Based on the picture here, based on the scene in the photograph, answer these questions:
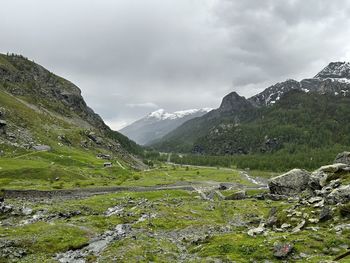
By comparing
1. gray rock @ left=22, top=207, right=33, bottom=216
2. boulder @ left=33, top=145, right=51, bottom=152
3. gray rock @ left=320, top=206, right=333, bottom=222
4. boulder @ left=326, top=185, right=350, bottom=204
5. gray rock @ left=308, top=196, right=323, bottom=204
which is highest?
boulder @ left=33, top=145, right=51, bottom=152

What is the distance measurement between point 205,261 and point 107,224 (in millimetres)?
29128

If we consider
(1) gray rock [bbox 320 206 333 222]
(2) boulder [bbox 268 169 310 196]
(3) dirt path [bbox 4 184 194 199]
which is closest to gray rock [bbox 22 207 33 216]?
(3) dirt path [bbox 4 184 194 199]

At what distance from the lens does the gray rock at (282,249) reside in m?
44.4

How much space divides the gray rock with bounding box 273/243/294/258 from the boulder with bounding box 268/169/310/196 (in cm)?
5533

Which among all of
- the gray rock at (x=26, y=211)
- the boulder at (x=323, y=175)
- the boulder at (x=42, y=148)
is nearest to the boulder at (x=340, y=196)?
the boulder at (x=323, y=175)

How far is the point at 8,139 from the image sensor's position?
188 m

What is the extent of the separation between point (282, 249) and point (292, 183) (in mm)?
58281

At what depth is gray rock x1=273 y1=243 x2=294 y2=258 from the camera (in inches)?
1747

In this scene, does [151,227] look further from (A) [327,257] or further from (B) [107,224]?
(A) [327,257]

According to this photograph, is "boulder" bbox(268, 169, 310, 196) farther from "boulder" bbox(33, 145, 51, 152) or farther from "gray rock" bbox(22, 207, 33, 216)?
"boulder" bbox(33, 145, 51, 152)

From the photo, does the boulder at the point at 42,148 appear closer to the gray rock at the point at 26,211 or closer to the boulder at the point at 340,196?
the gray rock at the point at 26,211

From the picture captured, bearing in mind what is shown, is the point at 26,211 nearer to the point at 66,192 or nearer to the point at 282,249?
the point at 66,192

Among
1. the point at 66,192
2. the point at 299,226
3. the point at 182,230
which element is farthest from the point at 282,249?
the point at 66,192

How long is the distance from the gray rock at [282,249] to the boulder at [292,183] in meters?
55.3
